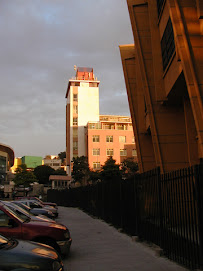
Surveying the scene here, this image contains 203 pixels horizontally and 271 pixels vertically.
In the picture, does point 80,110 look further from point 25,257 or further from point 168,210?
point 25,257

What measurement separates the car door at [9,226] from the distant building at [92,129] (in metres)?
71.5

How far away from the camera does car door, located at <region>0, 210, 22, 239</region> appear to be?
7.46 meters

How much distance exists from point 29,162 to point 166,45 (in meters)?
148

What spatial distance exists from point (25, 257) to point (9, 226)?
127 inches

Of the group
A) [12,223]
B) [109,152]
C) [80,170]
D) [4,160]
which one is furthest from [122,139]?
[12,223]

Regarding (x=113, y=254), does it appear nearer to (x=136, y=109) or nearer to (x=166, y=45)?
(x=166, y=45)

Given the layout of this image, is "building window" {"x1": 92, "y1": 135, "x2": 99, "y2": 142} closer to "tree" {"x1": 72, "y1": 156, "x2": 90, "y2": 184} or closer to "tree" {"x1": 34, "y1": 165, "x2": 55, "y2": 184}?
"tree" {"x1": 72, "y1": 156, "x2": 90, "y2": 184}

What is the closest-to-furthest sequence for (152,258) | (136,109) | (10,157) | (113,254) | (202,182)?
(202,182), (152,258), (113,254), (136,109), (10,157)

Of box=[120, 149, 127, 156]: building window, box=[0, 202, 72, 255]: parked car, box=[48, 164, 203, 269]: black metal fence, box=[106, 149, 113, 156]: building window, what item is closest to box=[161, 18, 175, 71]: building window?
box=[48, 164, 203, 269]: black metal fence

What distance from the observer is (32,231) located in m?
7.75

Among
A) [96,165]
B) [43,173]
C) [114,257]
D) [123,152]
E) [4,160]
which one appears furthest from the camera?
[43,173]

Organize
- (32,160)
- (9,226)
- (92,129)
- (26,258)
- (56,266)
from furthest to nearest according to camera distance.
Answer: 1. (32,160)
2. (92,129)
3. (9,226)
4. (56,266)
5. (26,258)

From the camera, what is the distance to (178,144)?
18.9 m

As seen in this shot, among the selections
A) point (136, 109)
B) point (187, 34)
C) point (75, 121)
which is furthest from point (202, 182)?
point (75, 121)
